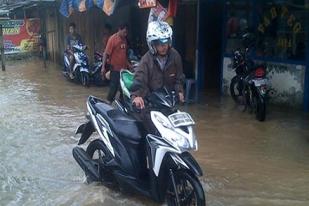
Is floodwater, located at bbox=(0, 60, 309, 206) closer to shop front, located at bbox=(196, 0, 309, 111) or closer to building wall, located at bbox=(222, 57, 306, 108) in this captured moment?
building wall, located at bbox=(222, 57, 306, 108)

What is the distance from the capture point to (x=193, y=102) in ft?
34.2

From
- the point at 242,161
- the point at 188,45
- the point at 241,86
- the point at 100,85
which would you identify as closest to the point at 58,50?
the point at 100,85

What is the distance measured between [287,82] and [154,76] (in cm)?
512

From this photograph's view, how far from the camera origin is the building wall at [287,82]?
9375 millimetres

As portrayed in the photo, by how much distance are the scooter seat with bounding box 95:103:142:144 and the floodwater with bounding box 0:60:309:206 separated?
0.69m

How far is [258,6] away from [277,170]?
498 cm

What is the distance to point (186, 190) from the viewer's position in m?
4.59

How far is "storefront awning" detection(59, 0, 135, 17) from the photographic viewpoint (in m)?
11.4

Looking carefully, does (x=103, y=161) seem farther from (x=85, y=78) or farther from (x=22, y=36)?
(x=22, y=36)

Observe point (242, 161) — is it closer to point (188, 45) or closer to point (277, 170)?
point (277, 170)

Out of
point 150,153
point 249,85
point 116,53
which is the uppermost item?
point 116,53

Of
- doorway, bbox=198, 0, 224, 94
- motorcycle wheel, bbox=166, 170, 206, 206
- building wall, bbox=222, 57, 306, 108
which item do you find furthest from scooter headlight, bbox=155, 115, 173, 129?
doorway, bbox=198, 0, 224, 94

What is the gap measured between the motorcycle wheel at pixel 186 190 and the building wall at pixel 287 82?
5348 millimetres

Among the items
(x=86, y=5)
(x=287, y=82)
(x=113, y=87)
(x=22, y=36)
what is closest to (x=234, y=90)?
(x=287, y=82)
